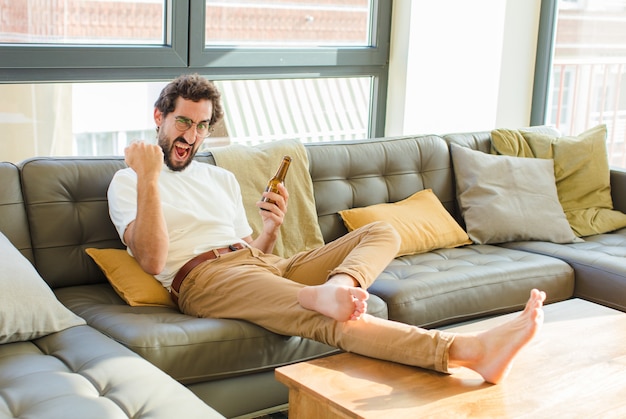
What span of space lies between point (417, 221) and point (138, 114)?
135 centimetres

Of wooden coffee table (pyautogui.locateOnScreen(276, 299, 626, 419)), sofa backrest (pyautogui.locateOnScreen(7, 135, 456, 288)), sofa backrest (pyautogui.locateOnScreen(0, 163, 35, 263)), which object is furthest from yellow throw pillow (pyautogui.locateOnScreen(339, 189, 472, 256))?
sofa backrest (pyautogui.locateOnScreen(0, 163, 35, 263))

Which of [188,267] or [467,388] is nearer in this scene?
[467,388]

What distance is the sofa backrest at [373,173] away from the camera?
346 centimetres

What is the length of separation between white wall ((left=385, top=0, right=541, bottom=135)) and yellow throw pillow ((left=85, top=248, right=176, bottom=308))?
2173 millimetres

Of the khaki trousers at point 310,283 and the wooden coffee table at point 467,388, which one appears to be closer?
the wooden coffee table at point 467,388

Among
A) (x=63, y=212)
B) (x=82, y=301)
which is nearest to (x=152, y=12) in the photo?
(x=63, y=212)

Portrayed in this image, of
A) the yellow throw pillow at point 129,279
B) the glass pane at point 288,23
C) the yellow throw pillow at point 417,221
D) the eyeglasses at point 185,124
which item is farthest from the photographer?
the glass pane at point 288,23

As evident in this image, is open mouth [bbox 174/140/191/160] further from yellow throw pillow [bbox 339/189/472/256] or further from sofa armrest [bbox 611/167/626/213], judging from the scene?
sofa armrest [bbox 611/167/626/213]

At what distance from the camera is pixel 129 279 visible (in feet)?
8.85

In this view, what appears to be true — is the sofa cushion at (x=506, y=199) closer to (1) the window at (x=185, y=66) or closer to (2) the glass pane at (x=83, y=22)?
(1) the window at (x=185, y=66)

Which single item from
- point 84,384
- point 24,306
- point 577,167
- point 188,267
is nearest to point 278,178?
point 188,267

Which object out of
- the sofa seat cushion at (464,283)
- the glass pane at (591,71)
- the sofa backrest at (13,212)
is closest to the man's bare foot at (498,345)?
the sofa seat cushion at (464,283)

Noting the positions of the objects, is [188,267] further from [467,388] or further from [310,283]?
[467,388]

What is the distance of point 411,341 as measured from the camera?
2.26 m
